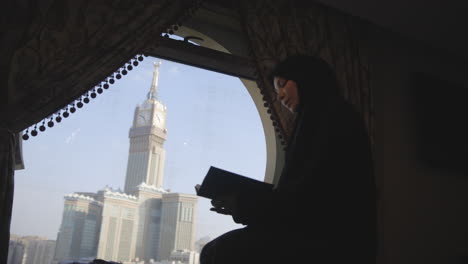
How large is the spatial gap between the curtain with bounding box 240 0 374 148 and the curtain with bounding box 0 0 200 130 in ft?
1.98

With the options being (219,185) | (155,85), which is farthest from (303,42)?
(219,185)

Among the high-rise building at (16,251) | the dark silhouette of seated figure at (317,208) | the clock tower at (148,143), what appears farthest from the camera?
the clock tower at (148,143)

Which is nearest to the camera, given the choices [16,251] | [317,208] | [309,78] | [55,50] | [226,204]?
[317,208]

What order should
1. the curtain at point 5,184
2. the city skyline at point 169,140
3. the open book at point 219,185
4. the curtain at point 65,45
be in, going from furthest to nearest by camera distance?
the city skyline at point 169,140
the curtain at point 65,45
the curtain at point 5,184
the open book at point 219,185

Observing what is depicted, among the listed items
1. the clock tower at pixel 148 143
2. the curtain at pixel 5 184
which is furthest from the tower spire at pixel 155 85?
the curtain at pixel 5 184

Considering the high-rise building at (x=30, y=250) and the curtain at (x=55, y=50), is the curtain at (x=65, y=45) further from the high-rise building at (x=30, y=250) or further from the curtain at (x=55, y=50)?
the high-rise building at (x=30, y=250)

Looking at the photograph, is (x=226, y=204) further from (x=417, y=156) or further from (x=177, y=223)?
(x=417, y=156)

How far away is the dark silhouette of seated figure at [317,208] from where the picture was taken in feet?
2.91

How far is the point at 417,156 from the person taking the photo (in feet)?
9.58

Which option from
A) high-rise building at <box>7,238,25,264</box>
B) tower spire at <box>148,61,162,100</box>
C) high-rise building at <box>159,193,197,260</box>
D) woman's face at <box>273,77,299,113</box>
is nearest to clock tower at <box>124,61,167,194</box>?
tower spire at <box>148,61,162,100</box>

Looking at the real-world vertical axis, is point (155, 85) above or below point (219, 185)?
above

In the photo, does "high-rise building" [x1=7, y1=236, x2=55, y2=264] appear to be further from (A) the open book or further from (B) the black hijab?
(B) the black hijab

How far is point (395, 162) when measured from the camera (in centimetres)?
282

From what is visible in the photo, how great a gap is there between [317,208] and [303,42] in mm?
1835
